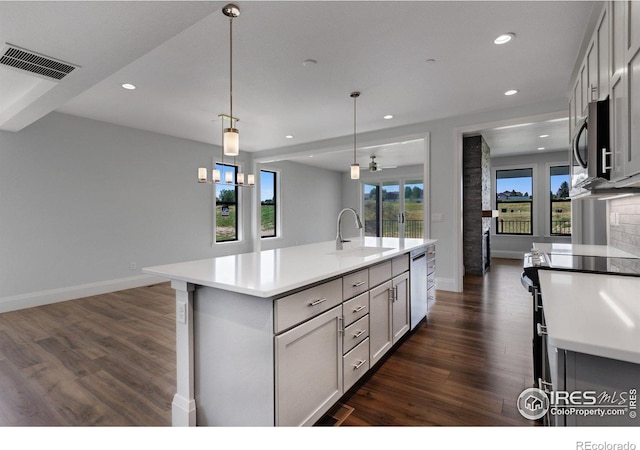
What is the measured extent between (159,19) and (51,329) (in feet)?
10.8

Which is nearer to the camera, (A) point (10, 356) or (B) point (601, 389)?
(B) point (601, 389)

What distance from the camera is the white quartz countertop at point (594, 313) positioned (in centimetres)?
76

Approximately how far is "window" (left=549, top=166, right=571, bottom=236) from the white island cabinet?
293 inches

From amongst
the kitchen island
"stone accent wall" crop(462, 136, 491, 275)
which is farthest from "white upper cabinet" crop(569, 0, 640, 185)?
"stone accent wall" crop(462, 136, 491, 275)

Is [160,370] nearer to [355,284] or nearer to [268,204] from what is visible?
[355,284]

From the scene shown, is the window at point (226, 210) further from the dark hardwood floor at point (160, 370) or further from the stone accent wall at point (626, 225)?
the stone accent wall at point (626, 225)

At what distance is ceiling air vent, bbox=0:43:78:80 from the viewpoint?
2.26 metres

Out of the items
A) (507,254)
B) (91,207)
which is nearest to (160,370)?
(91,207)

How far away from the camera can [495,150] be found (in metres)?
7.09

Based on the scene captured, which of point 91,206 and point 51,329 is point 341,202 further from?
point 51,329

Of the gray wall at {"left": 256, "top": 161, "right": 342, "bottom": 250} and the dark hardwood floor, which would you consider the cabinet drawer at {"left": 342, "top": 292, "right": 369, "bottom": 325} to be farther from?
the gray wall at {"left": 256, "top": 161, "right": 342, "bottom": 250}

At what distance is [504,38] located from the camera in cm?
258

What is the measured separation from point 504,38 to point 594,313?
2.52m

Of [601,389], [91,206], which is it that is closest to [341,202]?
[91,206]
